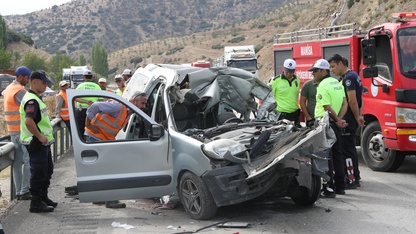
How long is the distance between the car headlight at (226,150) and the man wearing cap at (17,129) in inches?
130

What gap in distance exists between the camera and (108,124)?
792 centimetres

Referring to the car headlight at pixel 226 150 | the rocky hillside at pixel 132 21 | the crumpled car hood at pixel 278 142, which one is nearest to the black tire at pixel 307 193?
the crumpled car hood at pixel 278 142

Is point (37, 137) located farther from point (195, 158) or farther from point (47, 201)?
point (195, 158)

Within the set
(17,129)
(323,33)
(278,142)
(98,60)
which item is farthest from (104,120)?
(98,60)

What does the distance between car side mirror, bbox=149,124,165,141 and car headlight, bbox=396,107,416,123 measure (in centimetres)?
419

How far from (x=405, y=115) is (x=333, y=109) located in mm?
1611

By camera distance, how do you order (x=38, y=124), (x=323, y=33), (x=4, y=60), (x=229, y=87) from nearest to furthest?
(x=38, y=124) → (x=229, y=87) → (x=323, y=33) → (x=4, y=60)

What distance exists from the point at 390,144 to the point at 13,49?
10366 centimetres

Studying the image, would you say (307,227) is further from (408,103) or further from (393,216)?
(408,103)

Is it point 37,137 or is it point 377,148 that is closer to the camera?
point 37,137

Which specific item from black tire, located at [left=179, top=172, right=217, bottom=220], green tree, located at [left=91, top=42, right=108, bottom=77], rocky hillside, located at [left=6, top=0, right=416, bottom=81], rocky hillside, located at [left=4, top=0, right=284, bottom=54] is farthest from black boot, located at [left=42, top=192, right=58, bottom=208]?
rocky hillside, located at [left=4, top=0, right=284, bottom=54]

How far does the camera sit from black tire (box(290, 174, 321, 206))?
7.57 m

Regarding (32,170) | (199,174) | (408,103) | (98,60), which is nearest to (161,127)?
(199,174)

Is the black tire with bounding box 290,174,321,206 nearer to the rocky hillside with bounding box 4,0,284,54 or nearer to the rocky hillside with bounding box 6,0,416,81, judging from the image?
the rocky hillside with bounding box 6,0,416,81
